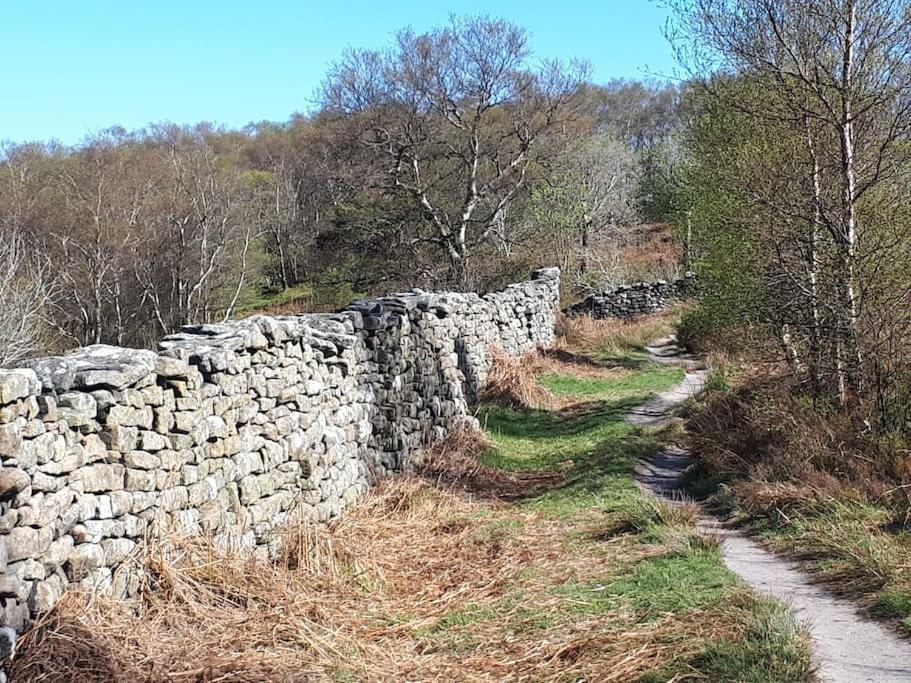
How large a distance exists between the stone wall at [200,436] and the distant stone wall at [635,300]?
18.7 metres

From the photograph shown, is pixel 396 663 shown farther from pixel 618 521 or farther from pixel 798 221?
pixel 798 221

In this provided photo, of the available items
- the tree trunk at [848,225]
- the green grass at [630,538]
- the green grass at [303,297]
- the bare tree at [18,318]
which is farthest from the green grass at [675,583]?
the green grass at [303,297]

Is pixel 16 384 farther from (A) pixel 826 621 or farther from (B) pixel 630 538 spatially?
(B) pixel 630 538

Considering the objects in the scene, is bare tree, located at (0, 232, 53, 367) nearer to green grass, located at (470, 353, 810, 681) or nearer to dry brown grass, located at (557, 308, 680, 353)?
green grass, located at (470, 353, 810, 681)

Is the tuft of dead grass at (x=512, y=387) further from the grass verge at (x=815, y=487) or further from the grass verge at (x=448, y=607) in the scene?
the grass verge at (x=448, y=607)

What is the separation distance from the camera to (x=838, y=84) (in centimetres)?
1019

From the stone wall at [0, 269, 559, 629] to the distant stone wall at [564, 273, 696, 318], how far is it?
18.7 meters

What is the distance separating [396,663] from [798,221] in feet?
25.0

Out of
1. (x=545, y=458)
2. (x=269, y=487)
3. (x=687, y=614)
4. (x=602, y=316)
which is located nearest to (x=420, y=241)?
(x=602, y=316)

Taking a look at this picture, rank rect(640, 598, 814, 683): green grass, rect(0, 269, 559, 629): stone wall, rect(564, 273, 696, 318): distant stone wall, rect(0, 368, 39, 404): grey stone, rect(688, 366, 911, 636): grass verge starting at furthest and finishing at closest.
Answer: rect(564, 273, 696, 318): distant stone wall
rect(688, 366, 911, 636): grass verge
rect(0, 269, 559, 629): stone wall
rect(0, 368, 39, 404): grey stone
rect(640, 598, 814, 683): green grass

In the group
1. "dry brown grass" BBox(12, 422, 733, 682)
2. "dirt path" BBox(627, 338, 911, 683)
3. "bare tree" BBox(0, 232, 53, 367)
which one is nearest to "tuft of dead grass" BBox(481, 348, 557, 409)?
"dirt path" BBox(627, 338, 911, 683)

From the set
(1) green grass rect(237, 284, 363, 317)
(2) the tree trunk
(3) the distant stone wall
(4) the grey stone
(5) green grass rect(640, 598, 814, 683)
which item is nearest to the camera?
(5) green grass rect(640, 598, 814, 683)

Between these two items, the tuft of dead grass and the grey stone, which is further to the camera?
the tuft of dead grass

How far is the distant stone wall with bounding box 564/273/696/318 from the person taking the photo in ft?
99.3
